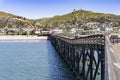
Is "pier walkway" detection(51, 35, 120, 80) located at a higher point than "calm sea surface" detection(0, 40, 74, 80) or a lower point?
higher

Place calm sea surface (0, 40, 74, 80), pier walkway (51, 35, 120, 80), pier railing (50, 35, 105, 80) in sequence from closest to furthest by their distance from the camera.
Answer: pier walkway (51, 35, 120, 80) < pier railing (50, 35, 105, 80) < calm sea surface (0, 40, 74, 80)

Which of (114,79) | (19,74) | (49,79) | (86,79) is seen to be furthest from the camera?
(19,74)

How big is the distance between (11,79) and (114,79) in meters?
33.9

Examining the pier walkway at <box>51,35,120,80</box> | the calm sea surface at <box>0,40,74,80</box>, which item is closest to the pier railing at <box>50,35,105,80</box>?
the pier walkway at <box>51,35,120,80</box>

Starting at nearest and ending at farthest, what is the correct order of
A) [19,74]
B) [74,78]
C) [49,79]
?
[74,78], [49,79], [19,74]

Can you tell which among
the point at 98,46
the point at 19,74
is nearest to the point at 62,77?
the point at 19,74

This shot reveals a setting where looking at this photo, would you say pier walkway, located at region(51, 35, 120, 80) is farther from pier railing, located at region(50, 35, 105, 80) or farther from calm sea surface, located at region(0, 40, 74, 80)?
calm sea surface, located at region(0, 40, 74, 80)

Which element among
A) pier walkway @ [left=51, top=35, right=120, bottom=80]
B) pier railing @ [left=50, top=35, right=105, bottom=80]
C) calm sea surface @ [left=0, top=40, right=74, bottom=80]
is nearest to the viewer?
pier walkway @ [left=51, top=35, right=120, bottom=80]

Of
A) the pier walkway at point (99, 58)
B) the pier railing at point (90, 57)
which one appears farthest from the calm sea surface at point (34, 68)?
the pier walkway at point (99, 58)

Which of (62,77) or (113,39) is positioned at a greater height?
(113,39)

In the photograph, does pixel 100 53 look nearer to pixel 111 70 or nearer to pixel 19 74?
pixel 111 70

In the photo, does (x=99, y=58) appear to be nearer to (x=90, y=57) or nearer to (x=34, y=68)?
(x=90, y=57)

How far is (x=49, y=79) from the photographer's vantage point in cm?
4166

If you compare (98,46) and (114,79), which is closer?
(114,79)
